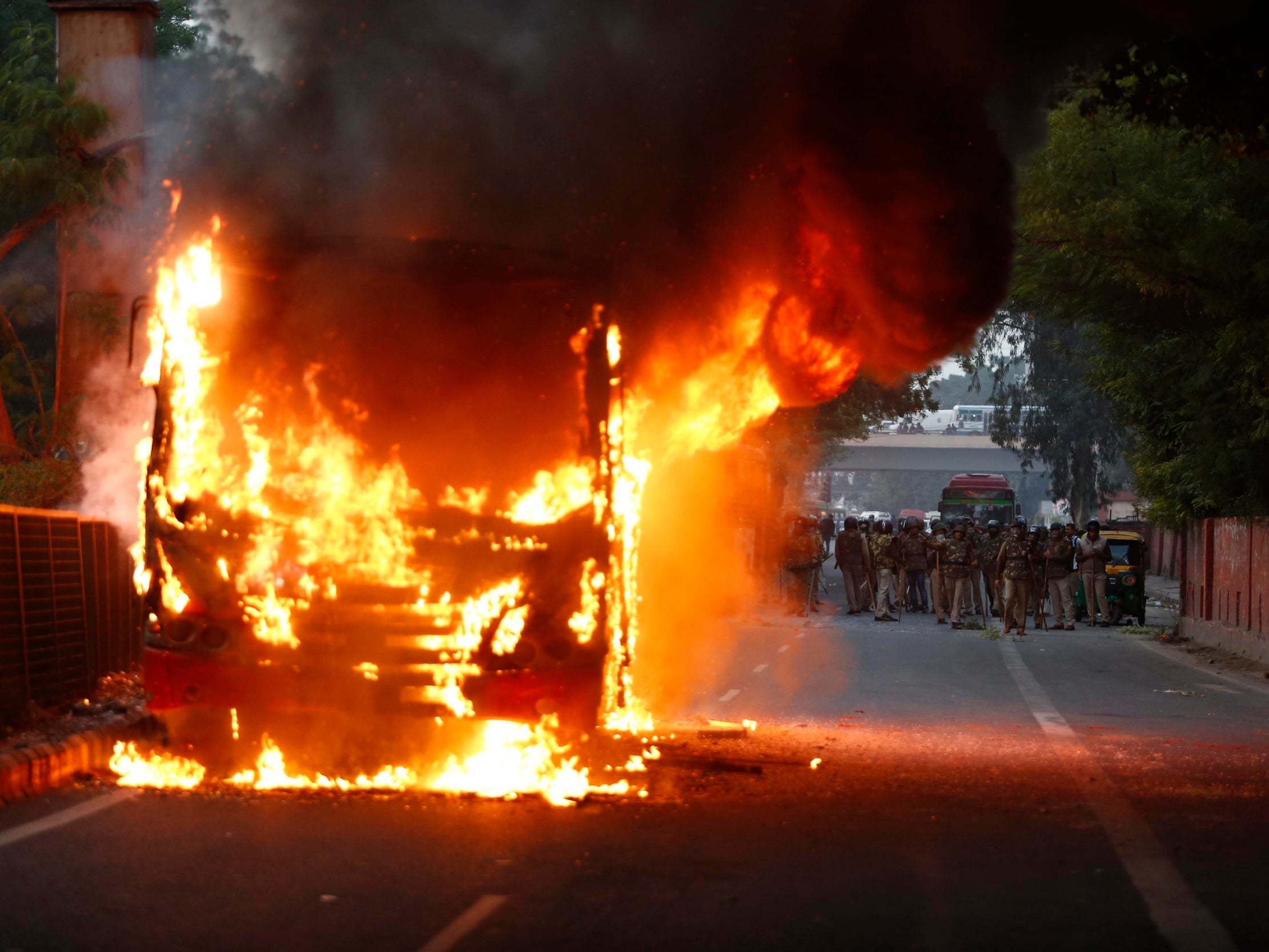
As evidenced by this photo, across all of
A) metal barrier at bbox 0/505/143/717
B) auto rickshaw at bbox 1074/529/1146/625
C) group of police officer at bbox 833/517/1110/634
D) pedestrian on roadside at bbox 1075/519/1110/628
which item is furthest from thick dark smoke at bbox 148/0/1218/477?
auto rickshaw at bbox 1074/529/1146/625

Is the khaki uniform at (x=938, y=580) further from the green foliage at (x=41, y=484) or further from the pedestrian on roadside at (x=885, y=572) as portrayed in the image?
the green foliage at (x=41, y=484)

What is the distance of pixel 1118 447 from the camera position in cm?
6362

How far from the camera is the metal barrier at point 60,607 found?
10.4 m

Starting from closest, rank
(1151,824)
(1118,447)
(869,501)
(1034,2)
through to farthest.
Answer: (1151,824) < (1034,2) < (1118,447) < (869,501)

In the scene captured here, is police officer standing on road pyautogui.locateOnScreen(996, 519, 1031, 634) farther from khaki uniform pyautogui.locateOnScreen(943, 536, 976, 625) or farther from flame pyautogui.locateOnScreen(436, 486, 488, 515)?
flame pyautogui.locateOnScreen(436, 486, 488, 515)

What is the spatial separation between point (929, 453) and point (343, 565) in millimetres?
81209

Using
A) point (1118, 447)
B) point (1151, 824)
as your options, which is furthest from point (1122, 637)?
point (1118, 447)

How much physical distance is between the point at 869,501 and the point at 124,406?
147m

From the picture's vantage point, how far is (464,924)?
6082mm

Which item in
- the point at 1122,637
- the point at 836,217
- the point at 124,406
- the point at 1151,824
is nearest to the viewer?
the point at 1151,824

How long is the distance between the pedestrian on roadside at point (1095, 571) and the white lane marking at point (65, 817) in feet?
75.0

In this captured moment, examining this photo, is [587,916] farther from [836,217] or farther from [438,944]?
[836,217]

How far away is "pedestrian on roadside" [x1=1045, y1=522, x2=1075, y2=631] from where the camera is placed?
2844 cm

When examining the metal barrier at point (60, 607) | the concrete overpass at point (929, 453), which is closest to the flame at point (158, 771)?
the metal barrier at point (60, 607)
